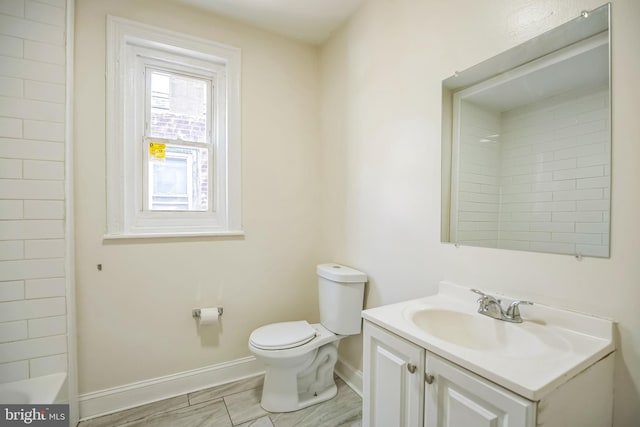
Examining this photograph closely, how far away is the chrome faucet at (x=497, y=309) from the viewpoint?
3.28ft

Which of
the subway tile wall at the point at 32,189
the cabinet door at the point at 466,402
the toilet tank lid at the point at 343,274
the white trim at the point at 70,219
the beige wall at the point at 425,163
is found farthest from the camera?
the toilet tank lid at the point at 343,274

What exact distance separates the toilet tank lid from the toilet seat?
0.35 metres

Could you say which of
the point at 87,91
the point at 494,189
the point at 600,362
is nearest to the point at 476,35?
the point at 494,189

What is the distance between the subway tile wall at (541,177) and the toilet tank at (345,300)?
29.1 inches

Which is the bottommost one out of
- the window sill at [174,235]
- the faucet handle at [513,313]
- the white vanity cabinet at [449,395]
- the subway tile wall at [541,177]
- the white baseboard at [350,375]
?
the white baseboard at [350,375]

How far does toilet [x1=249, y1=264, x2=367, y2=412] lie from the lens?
1.62 metres

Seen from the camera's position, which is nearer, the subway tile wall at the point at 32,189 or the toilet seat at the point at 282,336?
the subway tile wall at the point at 32,189

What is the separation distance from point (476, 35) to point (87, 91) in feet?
6.69

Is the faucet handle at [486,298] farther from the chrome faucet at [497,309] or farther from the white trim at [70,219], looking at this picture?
the white trim at [70,219]

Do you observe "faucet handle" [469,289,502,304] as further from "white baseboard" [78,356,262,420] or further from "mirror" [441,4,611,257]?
"white baseboard" [78,356,262,420]

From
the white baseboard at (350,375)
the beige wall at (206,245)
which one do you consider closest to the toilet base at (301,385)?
the white baseboard at (350,375)

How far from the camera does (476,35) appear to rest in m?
1.19

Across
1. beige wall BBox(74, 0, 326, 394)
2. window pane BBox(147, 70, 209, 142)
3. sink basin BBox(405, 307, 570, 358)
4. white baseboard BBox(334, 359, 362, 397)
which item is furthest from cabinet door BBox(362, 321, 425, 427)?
window pane BBox(147, 70, 209, 142)

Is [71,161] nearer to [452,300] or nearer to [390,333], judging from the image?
[390,333]
